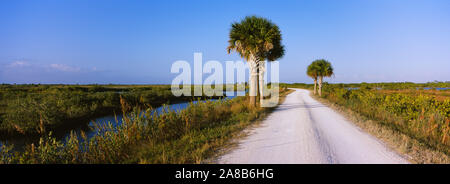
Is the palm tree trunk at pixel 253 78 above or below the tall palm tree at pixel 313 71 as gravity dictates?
below

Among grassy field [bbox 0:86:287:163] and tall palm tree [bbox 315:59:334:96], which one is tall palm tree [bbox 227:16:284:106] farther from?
tall palm tree [bbox 315:59:334:96]

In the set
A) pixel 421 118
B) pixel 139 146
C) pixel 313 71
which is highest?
pixel 313 71

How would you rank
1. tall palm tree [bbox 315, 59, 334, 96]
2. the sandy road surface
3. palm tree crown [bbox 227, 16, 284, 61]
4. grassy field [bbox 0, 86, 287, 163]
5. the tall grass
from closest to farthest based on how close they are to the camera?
the sandy road surface → grassy field [bbox 0, 86, 287, 163] → the tall grass → palm tree crown [bbox 227, 16, 284, 61] → tall palm tree [bbox 315, 59, 334, 96]

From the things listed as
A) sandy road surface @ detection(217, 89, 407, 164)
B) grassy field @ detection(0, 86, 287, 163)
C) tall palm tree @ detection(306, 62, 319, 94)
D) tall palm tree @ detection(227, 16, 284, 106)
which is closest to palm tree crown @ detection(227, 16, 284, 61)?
tall palm tree @ detection(227, 16, 284, 106)

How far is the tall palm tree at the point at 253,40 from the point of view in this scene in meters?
11.3

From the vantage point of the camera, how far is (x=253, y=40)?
1127cm

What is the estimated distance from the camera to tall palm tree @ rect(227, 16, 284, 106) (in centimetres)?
1127

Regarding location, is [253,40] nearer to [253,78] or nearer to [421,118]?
[253,78]

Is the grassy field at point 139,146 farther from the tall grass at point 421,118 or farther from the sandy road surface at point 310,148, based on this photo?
the tall grass at point 421,118

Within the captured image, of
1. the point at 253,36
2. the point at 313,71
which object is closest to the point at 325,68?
the point at 313,71

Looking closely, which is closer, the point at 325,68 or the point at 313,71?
the point at 325,68

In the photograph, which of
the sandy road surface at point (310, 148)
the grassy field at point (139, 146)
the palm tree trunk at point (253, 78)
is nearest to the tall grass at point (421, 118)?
the sandy road surface at point (310, 148)

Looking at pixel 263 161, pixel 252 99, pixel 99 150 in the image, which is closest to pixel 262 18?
pixel 252 99
